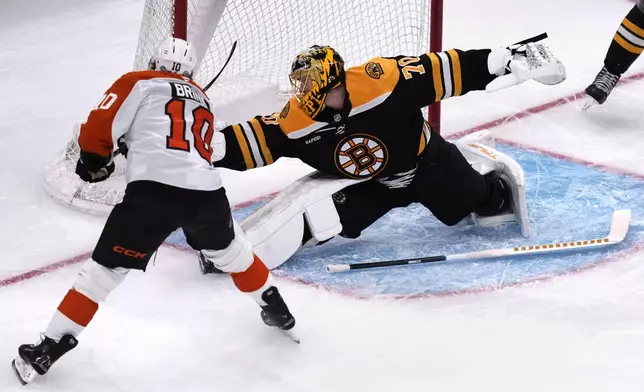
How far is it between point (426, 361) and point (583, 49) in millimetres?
2825

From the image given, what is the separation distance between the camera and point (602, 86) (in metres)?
4.24

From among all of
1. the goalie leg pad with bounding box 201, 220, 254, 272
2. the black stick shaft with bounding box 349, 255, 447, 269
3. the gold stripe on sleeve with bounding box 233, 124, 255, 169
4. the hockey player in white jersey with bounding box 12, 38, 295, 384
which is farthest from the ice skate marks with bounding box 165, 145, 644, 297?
the hockey player in white jersey with bounding box 12, 38, 295, 384

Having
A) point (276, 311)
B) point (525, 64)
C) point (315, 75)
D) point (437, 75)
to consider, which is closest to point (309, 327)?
point (276, 311)

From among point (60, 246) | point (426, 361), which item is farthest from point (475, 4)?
point (426, 361)

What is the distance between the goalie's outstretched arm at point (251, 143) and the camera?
317 cm

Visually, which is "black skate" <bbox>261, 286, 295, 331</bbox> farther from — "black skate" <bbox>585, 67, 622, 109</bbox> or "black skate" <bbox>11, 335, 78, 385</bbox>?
"black skate" <bbox>585, 67, 622, 109</bbox>

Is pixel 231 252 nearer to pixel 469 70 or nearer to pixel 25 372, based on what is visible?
pixel 25 372

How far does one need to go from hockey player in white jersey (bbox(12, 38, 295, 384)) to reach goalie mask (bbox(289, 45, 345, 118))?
372 millimetres

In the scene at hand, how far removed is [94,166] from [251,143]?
2.16 feet

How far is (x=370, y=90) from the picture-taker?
10.0 feet

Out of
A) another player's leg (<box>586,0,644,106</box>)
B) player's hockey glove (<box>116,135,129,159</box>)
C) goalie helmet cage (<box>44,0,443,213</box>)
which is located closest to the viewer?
player's hockey glove (<box>116,135,129,159</box>)

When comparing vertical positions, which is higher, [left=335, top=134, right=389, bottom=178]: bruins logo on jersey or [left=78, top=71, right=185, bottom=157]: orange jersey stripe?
[left=78, top=71, right=185, bottom=157]: orange jersey stripe

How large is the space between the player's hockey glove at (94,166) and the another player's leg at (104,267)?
0.11 metres

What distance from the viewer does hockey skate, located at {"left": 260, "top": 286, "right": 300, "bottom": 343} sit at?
8.93 ft
